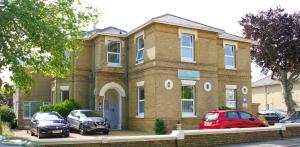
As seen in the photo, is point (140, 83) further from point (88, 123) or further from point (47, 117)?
point (47, 117)

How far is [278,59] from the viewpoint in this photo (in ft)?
115

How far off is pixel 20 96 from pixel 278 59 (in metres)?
22.8

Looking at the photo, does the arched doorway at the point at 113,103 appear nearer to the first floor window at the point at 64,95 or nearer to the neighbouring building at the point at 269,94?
the first floor window at the point at 64,95

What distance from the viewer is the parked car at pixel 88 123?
22.8 metres

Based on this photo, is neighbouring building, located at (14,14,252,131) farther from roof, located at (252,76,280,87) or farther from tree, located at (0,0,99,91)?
roof, located at (252,76,280,87)

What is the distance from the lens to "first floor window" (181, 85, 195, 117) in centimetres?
2552

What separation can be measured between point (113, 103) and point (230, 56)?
970 cm

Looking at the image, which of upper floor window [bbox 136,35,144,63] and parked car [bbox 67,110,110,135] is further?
upper floor window [bbox 136,35,144,63]

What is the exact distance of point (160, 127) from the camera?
76.7ft

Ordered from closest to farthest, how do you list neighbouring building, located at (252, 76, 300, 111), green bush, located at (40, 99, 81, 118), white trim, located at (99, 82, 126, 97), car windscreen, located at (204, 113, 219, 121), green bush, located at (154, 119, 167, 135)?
car windscreen, located at (204, 113, 219, 121)
green bush, located at (154, 119, 167, 135)
green bush, located at (40, 99, 81, 118)
white trim, located at (99, 82, 126, 97)
neighbouring building, located at (252, 76, 300, 111)

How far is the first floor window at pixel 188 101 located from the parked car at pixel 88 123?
527 cm

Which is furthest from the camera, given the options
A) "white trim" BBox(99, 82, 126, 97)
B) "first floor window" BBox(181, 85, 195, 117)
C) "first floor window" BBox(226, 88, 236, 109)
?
"first floor window" BBox(226, 88, 236, 109)

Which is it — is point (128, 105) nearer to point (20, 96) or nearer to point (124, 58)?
point (124, 58)

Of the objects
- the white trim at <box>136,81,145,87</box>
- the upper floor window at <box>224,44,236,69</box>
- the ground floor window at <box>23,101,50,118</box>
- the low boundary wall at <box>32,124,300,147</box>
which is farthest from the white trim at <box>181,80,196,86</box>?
the ground floor window at <box>23,101,50,118</box>
